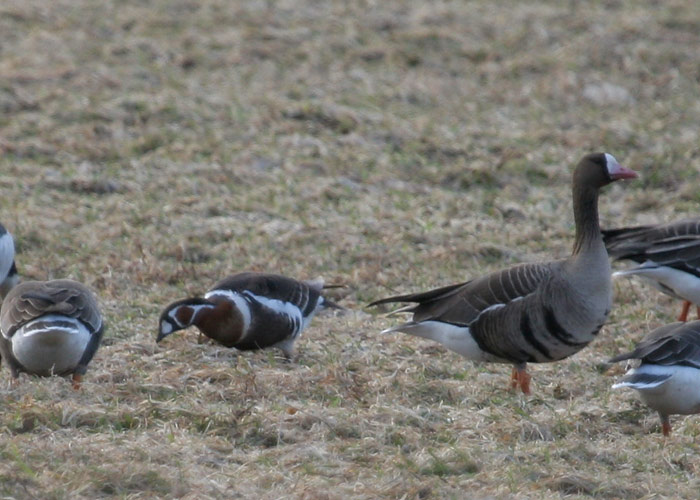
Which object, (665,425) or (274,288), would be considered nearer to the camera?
(665,425)

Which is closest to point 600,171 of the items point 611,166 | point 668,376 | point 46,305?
point 611,166

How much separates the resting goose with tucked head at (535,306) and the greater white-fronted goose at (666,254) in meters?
1.33

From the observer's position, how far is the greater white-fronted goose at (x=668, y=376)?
251 inches

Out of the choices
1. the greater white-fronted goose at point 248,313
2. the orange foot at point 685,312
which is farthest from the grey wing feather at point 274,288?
the orange foot at point 685,312

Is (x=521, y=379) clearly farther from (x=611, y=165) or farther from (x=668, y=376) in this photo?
(x=611, y=165)

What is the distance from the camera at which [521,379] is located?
7.32 m

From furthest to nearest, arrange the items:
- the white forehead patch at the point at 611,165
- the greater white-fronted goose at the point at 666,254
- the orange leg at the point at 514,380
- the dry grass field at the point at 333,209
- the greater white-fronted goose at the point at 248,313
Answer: the greater white-fronted goose at the point at 666,254, the white forehead patch at the point at 611,165, the greater white-fronted goose at the point at 248,313, the orange leg at the point at 514,380, the dry grass field at the point at 333,209

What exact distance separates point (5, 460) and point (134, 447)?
0.57m

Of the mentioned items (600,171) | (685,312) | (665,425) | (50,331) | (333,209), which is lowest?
(685,312)

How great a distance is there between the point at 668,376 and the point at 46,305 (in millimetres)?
3175

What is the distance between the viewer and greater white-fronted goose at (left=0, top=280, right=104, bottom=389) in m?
6.68

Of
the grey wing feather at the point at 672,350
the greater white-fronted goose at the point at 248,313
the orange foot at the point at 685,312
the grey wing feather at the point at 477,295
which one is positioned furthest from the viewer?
the orange foot at the point at 685,312

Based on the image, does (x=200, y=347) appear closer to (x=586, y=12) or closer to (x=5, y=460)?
(x=5, y=460)

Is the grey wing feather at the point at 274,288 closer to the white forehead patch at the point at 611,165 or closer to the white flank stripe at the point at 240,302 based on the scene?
the white flank stripe at the point at 240,302
